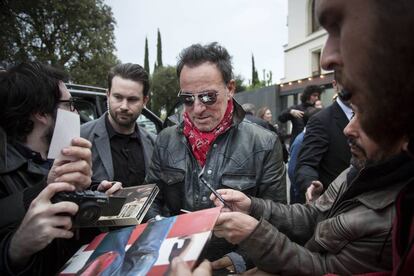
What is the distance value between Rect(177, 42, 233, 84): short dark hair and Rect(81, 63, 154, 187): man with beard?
1.37 meters

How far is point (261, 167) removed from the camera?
6.96ft

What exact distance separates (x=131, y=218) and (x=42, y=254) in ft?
1.22

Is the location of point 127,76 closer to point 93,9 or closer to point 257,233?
point 257,233

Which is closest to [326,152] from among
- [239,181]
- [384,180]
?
[239,181]

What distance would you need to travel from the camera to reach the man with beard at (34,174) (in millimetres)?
1219

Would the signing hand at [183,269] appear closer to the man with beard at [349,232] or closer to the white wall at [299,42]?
the man with beard at [349,232]

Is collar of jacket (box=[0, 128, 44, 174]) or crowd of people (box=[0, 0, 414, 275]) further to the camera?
collar of jacket (box=[0, 128, 44, 174])

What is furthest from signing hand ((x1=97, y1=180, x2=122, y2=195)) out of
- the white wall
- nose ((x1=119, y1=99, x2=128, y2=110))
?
the white wall

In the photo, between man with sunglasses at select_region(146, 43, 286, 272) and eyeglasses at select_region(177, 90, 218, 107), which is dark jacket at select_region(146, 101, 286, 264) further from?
eyeglasses at select_region(177, 90, 218, 107)

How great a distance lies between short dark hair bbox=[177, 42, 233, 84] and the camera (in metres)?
2.18

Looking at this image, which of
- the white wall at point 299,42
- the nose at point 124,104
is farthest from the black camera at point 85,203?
the white wall at point 299,42

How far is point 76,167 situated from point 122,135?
225cm

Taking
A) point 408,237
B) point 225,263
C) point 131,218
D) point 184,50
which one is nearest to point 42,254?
point 131,218

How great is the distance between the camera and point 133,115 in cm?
354
